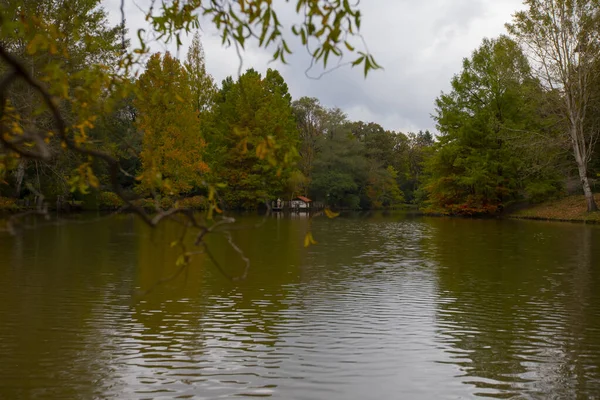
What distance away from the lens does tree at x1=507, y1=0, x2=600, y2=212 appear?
3325cm

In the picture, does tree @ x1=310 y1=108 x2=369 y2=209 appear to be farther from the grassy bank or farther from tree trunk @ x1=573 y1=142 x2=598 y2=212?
tree trunk @ x1=573 y1=142 x2=598 y2=212

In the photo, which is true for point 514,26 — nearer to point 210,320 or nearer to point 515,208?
point 515,208

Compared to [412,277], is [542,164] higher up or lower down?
higher up

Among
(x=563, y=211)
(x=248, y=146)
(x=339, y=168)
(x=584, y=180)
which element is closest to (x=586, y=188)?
(x=584, y=180)

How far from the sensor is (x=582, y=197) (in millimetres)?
38719

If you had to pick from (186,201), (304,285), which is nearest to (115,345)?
(304,285)

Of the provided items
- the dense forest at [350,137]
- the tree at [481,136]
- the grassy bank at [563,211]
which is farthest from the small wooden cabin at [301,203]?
the grassy bank at [563,211]

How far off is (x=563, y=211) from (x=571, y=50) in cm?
937

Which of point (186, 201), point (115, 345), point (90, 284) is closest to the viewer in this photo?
point (115, 345)

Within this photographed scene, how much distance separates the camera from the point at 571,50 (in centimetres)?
3362

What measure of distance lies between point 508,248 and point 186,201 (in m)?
28.0

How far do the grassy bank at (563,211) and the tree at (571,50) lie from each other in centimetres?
113

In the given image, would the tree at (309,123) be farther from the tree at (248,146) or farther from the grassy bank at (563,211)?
the grassy bank at (563,211)

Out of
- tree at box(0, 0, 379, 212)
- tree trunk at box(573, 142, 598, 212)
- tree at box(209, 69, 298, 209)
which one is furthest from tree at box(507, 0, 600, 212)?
tree at box(0, 0, 379, 212)
